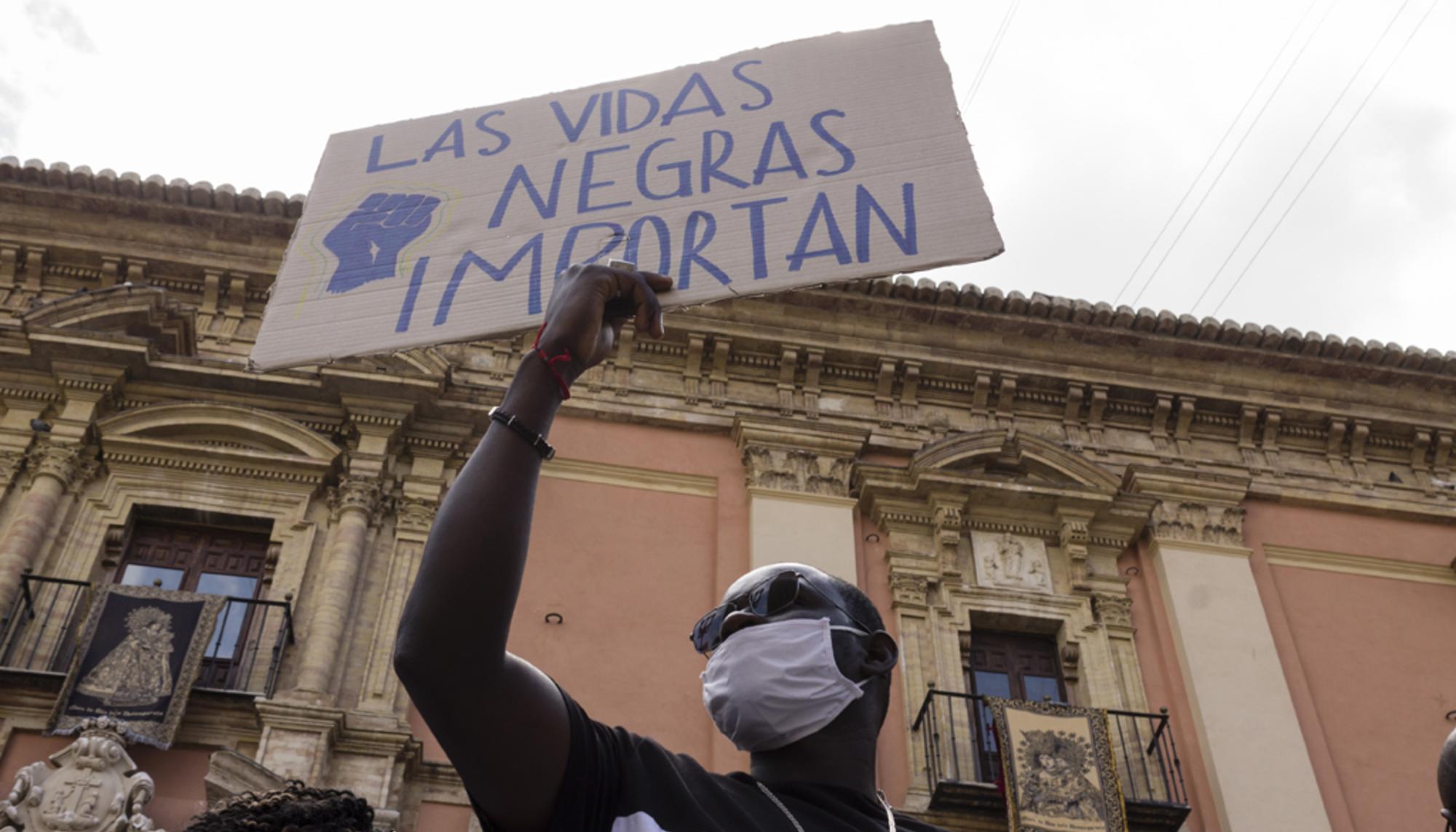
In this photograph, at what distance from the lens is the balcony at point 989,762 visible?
8945mm

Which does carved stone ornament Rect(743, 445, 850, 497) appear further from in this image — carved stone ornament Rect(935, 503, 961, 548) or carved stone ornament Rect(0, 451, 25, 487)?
carved stone ornament Rect(0, 451, 25, 487)

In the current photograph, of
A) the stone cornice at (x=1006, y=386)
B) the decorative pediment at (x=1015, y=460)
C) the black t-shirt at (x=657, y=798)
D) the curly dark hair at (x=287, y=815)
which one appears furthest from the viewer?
the stone cornice at (x=1006, y=386)

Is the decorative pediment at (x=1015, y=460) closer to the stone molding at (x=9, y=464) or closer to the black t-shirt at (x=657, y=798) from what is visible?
the stone molding at (x=9, y=464)

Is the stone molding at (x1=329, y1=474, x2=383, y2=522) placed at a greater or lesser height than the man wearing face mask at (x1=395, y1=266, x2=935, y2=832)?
greater

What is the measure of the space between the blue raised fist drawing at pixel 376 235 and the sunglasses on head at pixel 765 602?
1044mm

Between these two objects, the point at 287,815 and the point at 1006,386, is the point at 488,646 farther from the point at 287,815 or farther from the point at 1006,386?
the point at 1006,386

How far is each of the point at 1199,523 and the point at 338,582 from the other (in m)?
6.80

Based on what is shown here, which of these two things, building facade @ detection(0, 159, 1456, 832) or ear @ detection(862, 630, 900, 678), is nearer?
ear @ detection(862, 630, 900, 678)

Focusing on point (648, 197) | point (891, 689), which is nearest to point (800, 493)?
point (891, 689)

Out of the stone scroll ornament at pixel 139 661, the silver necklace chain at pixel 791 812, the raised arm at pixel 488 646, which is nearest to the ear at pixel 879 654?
the silver necklace chain at pixel 791 812

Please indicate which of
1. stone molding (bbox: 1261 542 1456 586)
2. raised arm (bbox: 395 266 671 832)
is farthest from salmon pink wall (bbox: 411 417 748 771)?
raised arm (bbox: 395 266 671 832)

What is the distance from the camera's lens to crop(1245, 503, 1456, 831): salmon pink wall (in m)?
9.85

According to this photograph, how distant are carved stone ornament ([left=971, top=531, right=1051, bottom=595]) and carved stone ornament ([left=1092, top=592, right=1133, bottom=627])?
384 mm

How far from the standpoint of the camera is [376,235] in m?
2.90
